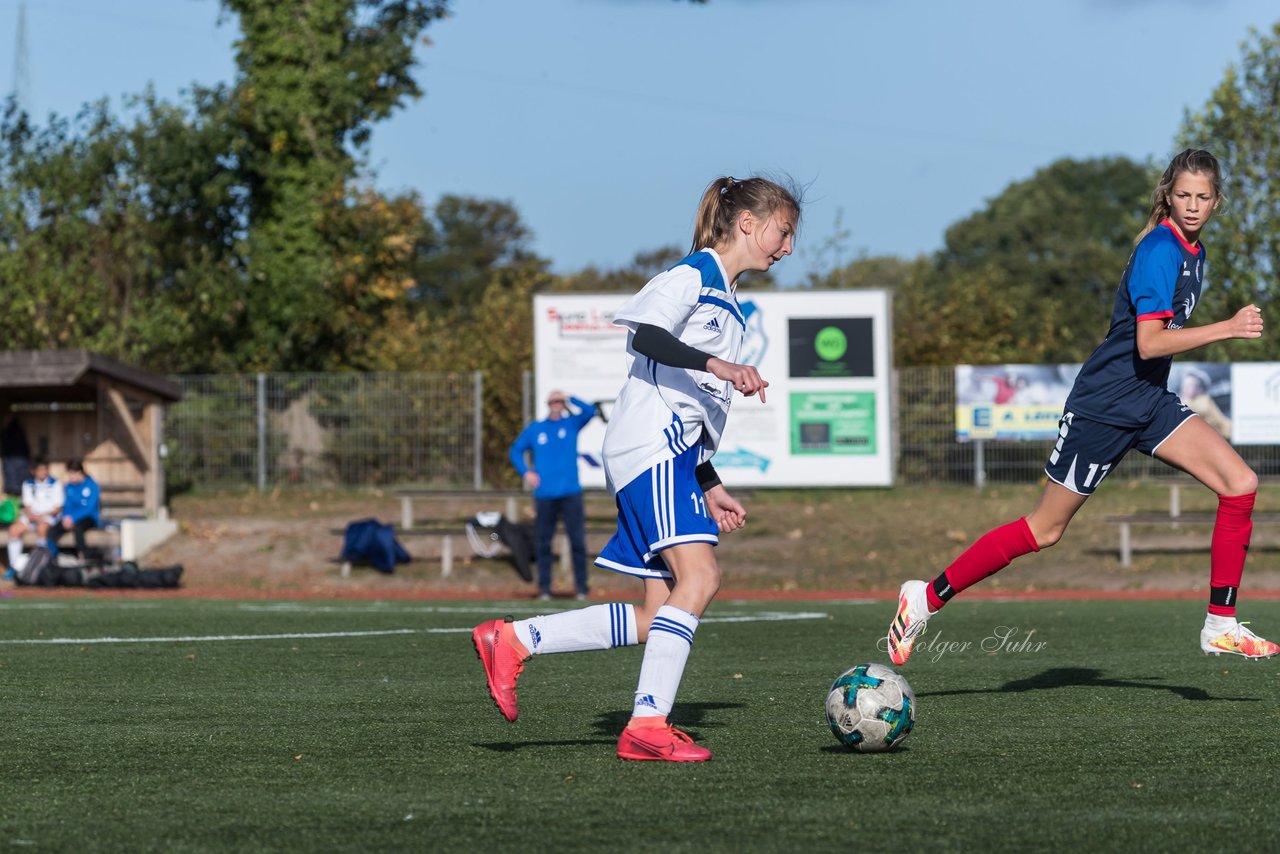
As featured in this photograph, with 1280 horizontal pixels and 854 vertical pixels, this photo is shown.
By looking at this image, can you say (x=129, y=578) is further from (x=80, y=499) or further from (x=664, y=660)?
(x=664, y=660)

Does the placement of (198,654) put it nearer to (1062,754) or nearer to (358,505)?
(1062,754)

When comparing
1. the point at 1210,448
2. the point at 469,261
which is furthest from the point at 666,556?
the point at 469,261

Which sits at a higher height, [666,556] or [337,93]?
[337,93]

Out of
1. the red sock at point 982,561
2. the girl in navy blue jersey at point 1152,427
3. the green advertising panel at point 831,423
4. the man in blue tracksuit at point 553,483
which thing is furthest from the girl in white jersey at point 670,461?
the green advertising panel at point 831,423

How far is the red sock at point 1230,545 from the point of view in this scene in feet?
21.8

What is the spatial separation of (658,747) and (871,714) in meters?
0.72

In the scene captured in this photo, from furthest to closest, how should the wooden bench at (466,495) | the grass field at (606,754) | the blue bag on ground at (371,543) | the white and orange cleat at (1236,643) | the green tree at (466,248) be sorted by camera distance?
the green tree at (466,248), the wooden bench at (466,495), the blue bag on ground at (371,543), the white and orange cleat at (1236,643), the grass field at (606,754)

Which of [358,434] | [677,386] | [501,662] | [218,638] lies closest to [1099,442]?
[677,386]

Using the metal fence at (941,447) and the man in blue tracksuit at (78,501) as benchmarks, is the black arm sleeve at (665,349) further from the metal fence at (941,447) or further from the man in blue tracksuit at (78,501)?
the metal fence at (941,447)

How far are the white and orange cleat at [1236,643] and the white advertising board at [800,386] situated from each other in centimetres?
1661

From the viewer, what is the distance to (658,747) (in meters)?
4.96

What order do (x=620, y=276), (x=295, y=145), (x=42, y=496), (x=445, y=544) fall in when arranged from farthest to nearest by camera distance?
(x=620, y=276), (x=295, y=145), (x=445, y=544), (x=42, y=496)

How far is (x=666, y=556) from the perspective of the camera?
17.1 ft

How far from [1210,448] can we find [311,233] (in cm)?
2380
